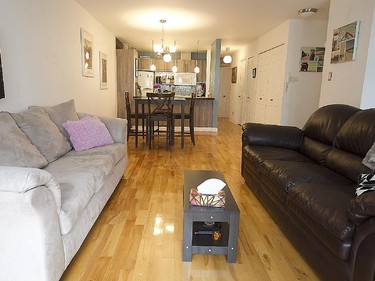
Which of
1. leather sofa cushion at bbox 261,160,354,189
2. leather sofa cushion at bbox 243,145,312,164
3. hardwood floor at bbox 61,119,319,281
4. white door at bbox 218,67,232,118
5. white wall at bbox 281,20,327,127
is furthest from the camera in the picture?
white door at bbox 218,67,232,118

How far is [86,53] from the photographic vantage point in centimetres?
456

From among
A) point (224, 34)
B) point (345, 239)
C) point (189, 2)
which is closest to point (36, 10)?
point (189, 2)

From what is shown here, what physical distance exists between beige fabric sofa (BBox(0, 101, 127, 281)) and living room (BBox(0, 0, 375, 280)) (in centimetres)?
27

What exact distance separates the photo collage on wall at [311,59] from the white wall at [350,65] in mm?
1392

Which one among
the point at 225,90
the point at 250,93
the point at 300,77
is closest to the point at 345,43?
the point at 300,77

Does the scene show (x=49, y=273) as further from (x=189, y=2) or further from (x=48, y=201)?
(x=189, y=2)

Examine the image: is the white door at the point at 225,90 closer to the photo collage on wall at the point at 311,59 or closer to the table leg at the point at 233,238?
the photo collage on wall at the point at 311,59

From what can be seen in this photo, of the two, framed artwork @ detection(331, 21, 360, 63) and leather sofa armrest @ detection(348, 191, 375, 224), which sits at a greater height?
framed artwork @ detection(331, 21, 360, 63)

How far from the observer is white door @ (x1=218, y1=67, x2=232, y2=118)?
10961mm

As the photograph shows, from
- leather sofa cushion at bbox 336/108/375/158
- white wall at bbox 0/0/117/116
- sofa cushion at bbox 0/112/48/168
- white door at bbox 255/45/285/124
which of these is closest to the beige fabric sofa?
sofa cushion at bbox 0/112/48/168

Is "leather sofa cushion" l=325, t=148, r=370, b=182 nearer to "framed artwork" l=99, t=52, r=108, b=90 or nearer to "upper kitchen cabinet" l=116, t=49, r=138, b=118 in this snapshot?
"framed artwork" l=99, t=52, r=108, b=90

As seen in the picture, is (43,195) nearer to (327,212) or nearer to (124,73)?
(327,212)

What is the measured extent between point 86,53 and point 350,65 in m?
3.96

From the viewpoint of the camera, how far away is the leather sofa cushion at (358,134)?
198 cm
